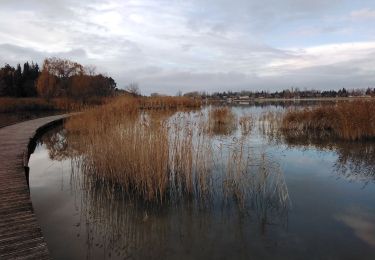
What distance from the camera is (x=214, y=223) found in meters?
4.62

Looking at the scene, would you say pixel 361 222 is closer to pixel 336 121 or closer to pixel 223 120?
pixel 336 121

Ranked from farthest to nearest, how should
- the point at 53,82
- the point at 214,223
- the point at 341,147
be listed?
the point at 53,82, the point at 341,147, the point at 214,223

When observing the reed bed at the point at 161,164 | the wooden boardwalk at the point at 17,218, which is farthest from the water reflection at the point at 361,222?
the wooden boardwalk at the point at 17,218

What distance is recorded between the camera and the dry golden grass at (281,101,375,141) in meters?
11.2

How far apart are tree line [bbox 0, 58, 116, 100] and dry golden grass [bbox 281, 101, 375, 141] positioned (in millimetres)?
29014

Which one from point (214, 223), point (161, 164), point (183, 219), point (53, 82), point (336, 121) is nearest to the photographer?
point (214, 223)

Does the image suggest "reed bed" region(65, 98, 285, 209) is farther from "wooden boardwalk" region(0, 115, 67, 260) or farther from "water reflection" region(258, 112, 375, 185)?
"water reflection" region(258, 112, 375, 185)

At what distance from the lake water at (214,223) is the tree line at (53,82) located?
35.0 metres

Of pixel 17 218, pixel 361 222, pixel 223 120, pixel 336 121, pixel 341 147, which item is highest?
pixel 336 121

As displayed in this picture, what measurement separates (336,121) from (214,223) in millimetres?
9713

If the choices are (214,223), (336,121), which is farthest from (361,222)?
(336,121)

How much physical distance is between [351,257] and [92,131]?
5.64 metres

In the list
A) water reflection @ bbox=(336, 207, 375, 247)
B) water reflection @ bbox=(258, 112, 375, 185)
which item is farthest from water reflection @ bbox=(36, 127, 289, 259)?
water reflection @ bbox=(258, 112, 375, 185)

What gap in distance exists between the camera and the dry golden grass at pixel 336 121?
442 inches
